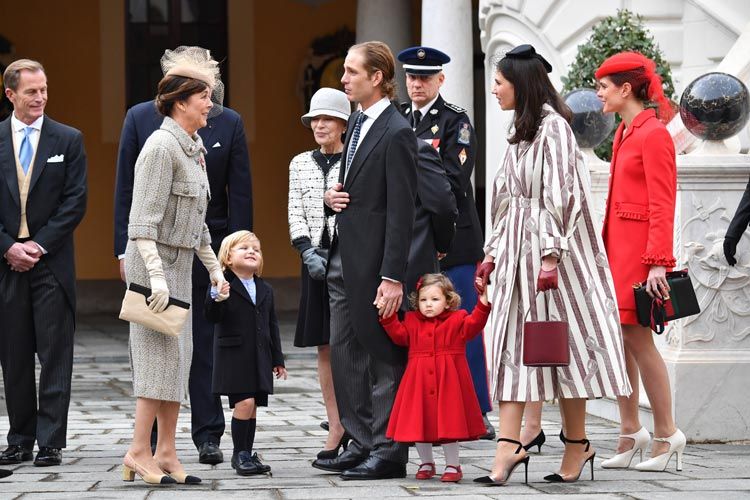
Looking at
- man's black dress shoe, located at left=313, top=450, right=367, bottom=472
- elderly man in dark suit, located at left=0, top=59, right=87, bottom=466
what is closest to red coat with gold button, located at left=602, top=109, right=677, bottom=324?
man's black dress shoe, located at left=313, top=450, right=367, bottom=472

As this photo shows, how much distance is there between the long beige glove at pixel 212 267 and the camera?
662cm

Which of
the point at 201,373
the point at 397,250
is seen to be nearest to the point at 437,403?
the point at 397,250

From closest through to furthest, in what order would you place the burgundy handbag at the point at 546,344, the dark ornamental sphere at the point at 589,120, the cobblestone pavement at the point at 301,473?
the cobblestone pavement at the point at 301,473 → the burgundy handbag at the point at 546,344 → the dark ornamental sphere at the point at 589,120

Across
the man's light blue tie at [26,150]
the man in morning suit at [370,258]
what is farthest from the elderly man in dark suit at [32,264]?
the man in morning suit at [370,258]

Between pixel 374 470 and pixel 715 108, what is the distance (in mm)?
3074

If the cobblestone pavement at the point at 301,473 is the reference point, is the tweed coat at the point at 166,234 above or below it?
above

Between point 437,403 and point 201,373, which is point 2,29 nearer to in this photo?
point 201,373

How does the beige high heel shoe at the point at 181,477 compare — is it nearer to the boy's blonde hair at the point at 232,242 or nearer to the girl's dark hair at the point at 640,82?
the boy's blonde hair at the point at 232,242

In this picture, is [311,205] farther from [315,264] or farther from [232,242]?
[232,242]

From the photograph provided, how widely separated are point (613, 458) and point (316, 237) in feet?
5.68

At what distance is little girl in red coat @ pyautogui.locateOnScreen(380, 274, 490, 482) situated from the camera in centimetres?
644

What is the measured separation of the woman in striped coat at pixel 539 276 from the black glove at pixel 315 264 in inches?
39.5

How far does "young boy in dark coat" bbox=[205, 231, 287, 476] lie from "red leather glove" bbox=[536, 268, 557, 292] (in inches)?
52.9

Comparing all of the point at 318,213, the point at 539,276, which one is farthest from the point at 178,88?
the point at 539,276
